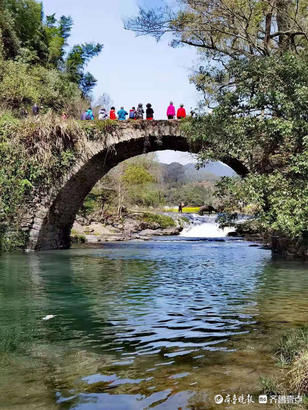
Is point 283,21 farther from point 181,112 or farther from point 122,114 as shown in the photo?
point 122,114

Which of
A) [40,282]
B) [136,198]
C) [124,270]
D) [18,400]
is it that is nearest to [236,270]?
[124,270]

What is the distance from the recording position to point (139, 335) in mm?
5570

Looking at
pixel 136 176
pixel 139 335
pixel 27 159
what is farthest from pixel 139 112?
pixel 136 176

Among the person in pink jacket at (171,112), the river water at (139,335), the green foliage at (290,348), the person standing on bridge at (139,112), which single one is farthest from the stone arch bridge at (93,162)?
the green foliage at (290,348)

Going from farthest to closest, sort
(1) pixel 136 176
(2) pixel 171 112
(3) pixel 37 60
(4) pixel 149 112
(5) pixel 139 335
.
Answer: (1) pixel 136 176 → (3) pixel 37 60 → (4) pixel 149 112 → (2) pixel 171 112 → (5) pixel 139 335

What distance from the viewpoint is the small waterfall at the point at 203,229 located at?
31.7 metres

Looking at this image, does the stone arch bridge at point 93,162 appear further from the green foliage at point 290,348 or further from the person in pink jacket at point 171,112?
the green foliage at point 290,348

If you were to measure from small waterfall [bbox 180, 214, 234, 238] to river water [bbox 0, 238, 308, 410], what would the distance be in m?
20.0

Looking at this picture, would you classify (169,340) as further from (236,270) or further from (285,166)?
(285,166)

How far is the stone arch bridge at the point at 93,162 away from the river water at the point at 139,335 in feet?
21.9

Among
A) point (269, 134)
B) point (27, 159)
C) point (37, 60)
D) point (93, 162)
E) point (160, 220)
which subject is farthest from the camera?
point (160, 220)

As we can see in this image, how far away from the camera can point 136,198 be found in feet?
136

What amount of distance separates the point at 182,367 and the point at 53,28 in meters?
37.2

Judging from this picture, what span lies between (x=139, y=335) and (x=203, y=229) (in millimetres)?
27960
